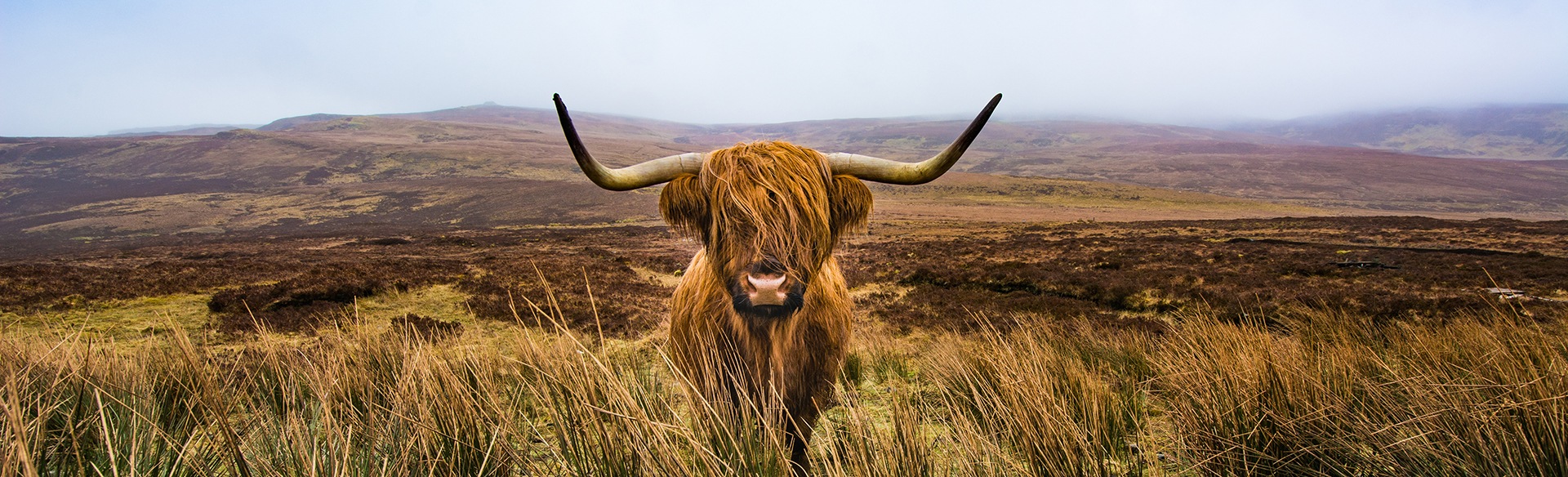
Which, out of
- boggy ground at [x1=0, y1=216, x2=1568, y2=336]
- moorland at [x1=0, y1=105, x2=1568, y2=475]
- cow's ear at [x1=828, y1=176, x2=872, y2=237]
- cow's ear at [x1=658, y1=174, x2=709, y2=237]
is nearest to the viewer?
moorland at [x1=0, y1=105, x2=1568, y2=475]

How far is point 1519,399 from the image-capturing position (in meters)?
2.09

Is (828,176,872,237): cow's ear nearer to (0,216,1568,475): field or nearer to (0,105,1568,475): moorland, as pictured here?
(0,105,1568,475): moorland

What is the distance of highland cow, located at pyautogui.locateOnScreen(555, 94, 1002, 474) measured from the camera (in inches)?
95.9

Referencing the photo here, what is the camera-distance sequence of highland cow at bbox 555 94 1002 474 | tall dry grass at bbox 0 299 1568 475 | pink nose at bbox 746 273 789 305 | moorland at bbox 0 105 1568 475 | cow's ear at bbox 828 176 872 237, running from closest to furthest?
tall dry grass at bbox 0 299 1568 475 → moorland at bbox 0 105 1568 475 → pink nose at bbox 746 273 789 305 → highland cow at bbox 555 94 1002 474 → cow's ear at bbox 828 176 872 237

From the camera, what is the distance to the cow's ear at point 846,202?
292 cm

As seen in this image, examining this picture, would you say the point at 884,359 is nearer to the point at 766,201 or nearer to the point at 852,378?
the point at 852,378

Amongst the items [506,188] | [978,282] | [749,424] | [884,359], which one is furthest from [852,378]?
[506,188]

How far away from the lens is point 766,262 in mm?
2412

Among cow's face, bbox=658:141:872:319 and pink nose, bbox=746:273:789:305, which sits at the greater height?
cow's face, bbox=658:141:872:319

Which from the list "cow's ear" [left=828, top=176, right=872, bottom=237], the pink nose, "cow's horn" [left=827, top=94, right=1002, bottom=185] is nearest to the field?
the pink nose

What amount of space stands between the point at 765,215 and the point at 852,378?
2978 mm

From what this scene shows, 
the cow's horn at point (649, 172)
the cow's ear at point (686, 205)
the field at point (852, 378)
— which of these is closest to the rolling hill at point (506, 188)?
the field at point (852, 378)

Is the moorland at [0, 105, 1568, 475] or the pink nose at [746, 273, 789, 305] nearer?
the moorland at [0, 105, 1568, 475]

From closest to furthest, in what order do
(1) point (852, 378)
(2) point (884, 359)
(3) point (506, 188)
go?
(1) point (852, 378)
(2) point (884, 359)
(3) point (506, 188)
